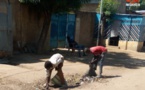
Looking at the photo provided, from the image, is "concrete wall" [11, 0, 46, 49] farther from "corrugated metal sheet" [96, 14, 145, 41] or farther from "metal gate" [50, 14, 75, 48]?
"corrugated metal sheet" [96, 14, 145, 41]

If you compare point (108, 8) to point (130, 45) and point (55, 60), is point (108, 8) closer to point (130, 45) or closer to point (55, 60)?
point (130, 45)

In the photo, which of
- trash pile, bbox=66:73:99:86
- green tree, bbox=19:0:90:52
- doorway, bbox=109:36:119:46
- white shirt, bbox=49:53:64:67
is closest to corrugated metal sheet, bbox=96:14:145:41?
doorway, bbox=109:36:119:46

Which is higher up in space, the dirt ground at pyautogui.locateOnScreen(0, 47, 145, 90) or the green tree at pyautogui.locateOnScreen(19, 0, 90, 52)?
the green tree at pyautogui.locateOnScreen(19, 0, 90, 52)

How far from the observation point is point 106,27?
2000 cm

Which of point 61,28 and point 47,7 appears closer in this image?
point 47,7

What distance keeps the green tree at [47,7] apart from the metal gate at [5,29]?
4.81ft

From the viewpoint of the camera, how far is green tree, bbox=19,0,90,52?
1283 centimetres

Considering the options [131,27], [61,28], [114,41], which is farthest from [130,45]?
[61,28]

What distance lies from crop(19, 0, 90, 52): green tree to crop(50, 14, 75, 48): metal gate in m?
2.35

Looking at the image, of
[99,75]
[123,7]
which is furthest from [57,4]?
[123,7]

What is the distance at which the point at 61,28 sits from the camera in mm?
17578

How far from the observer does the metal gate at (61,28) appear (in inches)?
664

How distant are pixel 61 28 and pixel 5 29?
259 inches

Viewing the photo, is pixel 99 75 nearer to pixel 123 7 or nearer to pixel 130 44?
pixel 130 44
